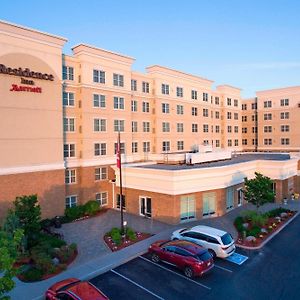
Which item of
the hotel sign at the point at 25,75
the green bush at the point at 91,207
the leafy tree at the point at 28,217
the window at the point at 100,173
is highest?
the hotel sign at the point at 25,75

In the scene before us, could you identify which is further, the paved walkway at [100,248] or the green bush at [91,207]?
the green bush at [91,207]

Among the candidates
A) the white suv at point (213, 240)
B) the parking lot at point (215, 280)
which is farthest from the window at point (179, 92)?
the parking lot at point (215, 280)

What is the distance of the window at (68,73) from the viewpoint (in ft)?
105


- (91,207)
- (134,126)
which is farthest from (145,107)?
(91,207)

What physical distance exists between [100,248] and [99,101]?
59.2ft

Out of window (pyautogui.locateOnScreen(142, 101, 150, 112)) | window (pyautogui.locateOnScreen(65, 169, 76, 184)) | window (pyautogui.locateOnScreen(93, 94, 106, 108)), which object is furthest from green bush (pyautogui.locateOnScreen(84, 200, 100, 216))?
window (pyautogui.locateOnScreen(142, 101, 150, 112))

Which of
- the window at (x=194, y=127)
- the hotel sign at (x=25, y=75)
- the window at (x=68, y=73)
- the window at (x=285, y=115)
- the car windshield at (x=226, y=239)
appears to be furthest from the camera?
the window at (x=285, y=115)

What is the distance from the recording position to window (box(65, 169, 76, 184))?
106 feet

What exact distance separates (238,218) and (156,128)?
61.5 ft

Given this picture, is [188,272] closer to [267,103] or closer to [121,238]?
[121,238]

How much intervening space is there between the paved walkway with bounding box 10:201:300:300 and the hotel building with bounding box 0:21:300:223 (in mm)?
1608

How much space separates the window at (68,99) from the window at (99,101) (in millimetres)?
2528

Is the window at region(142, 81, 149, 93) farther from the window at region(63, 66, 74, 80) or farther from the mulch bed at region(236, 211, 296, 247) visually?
the mulch bed at region(236, 211, 296, 247)

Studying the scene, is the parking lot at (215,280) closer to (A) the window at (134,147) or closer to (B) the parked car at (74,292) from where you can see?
(B) the parked car at (74,292)
